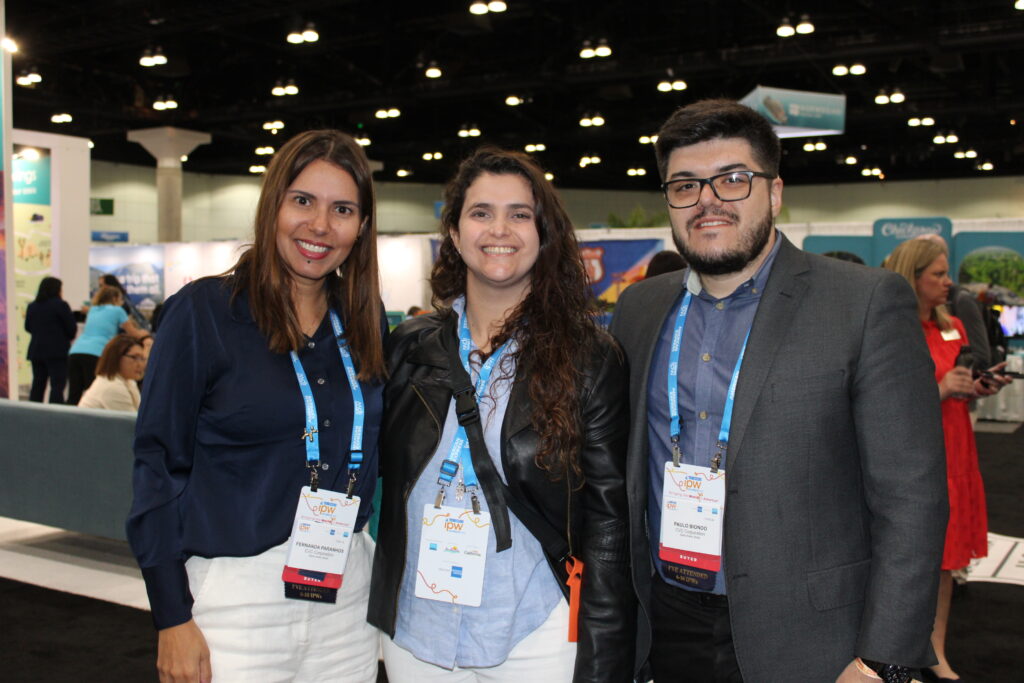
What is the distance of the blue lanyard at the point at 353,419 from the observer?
5.80ft

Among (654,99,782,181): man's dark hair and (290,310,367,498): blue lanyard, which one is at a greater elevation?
(654,99,782,181): man's dark hair

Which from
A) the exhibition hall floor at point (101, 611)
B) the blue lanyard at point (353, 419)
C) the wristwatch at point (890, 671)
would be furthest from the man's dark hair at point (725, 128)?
the exhibition hall floor at point (101, 611)

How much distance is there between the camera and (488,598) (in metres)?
1.66

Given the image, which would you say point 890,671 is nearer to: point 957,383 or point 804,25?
point 957,383

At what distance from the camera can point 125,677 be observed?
348 centimetres

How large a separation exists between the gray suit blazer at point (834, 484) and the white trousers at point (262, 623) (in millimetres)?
819

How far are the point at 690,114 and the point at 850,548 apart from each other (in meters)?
0.91

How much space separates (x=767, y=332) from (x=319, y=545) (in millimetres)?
974

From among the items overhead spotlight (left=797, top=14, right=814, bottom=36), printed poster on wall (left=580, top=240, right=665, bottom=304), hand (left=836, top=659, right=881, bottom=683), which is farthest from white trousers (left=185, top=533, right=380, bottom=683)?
overhead spotlight (left=797, top=14, right=814, bottom=36)

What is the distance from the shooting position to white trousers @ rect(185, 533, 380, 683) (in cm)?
171

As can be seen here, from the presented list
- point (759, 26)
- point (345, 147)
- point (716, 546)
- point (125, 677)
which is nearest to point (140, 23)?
point (759, 26)

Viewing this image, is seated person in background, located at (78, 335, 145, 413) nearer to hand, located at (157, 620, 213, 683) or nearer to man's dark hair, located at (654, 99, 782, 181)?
hand, located at (157, 620, 213, 683)

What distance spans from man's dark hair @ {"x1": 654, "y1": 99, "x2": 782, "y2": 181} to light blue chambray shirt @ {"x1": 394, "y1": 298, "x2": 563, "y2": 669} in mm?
632

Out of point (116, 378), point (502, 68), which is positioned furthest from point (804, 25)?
point (116, 378)
